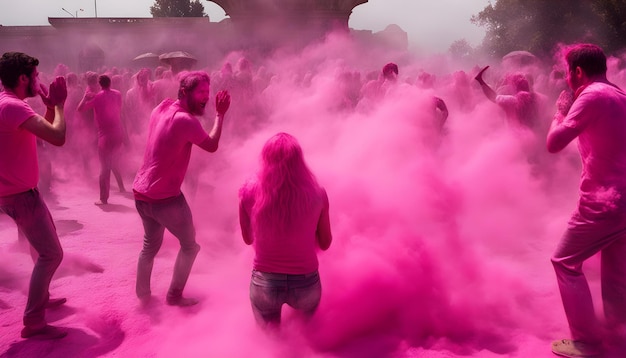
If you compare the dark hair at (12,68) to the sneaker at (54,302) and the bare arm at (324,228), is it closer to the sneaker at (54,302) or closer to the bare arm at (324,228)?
the sneaker at (54,302)

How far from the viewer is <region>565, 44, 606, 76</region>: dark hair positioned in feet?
9.70

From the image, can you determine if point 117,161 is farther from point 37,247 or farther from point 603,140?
point 603,140

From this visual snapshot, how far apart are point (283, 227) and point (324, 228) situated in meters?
0.27

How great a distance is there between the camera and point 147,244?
384 cm

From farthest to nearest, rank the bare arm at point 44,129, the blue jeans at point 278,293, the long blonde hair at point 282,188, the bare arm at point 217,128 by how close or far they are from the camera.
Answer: the bare arm at point 217,128
the bare arm at point 44,129
the blue jeans at point 278,293
the long blonde hair at point 282,188

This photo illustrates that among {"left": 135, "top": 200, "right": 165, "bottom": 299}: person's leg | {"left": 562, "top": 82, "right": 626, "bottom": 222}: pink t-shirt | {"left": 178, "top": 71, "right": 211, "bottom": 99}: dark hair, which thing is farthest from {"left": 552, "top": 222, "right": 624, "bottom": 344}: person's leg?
{"left": 135, "top": 200, "right": 165, "bottom": 299}: person's leg

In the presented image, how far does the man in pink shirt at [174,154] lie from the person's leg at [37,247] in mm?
648

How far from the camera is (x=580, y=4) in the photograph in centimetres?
2420

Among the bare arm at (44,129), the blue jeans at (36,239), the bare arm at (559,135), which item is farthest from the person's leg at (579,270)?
the blue jeans at (36,239)

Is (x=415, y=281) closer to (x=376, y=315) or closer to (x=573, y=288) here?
(x=376, y=315)

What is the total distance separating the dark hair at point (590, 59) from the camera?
2955mm

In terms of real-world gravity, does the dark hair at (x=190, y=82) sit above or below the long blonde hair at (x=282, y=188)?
above

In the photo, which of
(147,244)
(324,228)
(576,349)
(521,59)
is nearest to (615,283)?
(576,349)

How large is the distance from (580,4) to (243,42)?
17.2 m
